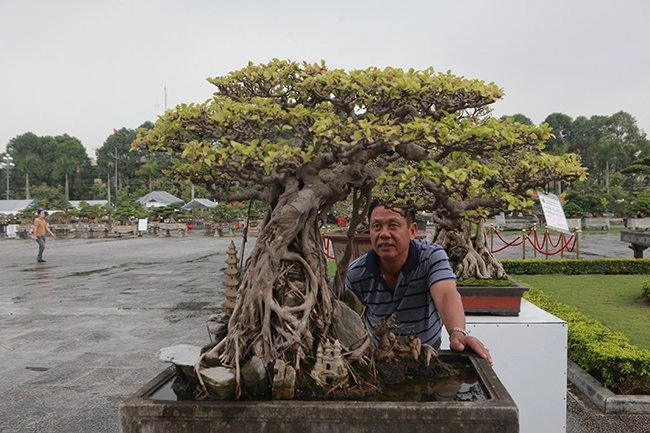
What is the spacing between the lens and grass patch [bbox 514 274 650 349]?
6818 millimetres

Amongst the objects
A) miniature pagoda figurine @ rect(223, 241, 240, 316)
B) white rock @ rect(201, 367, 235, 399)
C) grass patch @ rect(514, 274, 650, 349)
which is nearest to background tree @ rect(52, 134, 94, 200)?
grass patch @ rect(514, 274, 650, 349)

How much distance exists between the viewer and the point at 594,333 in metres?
5.22

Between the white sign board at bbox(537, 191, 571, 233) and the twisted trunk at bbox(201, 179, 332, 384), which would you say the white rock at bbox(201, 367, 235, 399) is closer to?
the twisted trunk at bbox(201, 179, 332, 384)

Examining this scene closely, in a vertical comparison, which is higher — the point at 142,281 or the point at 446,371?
the point at 446,371

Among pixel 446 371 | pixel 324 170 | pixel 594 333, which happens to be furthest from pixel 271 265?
pixel 594 333

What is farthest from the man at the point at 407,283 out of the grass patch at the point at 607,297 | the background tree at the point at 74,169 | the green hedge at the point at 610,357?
the background tree at the point at 74,169

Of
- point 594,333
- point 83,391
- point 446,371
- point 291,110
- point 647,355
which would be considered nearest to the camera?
point 446,371

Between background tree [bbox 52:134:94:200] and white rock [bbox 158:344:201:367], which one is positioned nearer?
white rock [bbox 158:344:201:367]

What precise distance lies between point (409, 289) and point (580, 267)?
11.6m

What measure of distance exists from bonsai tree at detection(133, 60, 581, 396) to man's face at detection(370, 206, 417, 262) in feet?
1.05

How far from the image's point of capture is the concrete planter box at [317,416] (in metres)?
1.69

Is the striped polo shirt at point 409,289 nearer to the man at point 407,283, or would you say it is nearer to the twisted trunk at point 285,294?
the man at point 407,283

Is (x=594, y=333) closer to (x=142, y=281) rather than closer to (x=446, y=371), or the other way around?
(x=446, y=371)

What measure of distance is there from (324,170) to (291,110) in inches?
17.8
